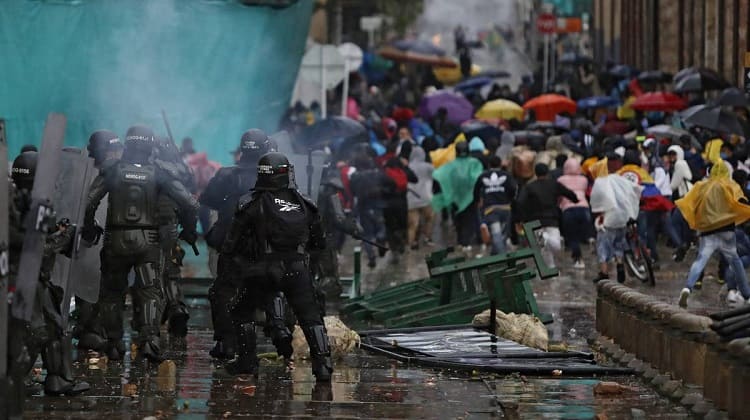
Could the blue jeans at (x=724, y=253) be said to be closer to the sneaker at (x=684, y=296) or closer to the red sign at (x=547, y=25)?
the sneaker at (x=684, y=296)

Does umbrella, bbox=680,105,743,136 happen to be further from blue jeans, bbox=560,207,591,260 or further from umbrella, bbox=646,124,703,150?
blue jeans, bbox=560,207,591,260

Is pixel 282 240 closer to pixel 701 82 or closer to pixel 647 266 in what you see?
pixel 647 266

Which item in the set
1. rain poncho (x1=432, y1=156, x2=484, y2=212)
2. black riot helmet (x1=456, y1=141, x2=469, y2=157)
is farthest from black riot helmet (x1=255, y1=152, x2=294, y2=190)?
black riot helmet (x1=456, y1=141, x2=469, y2=157)

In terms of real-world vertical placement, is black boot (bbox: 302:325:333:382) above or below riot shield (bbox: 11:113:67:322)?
below

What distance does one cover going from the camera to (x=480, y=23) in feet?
298

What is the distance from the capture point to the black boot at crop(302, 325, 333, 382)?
13.5 meters

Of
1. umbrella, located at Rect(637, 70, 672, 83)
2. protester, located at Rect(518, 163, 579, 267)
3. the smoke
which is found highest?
the smoke

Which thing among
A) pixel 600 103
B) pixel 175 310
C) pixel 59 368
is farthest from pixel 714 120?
pixel 59 368

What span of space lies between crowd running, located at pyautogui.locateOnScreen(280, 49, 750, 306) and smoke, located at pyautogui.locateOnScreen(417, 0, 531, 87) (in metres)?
34.5

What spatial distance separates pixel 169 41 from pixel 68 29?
1567 mm

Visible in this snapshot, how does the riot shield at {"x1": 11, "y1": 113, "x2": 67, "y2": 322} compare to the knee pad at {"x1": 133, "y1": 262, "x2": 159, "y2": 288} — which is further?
the knee pad at {"x1": 133, "y1": 262, "x2": 159, "y2": 288}

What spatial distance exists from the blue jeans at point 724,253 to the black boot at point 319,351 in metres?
7.24

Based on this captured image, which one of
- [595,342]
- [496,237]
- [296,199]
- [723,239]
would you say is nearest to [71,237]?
[296,199]

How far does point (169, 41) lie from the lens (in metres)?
29.5
